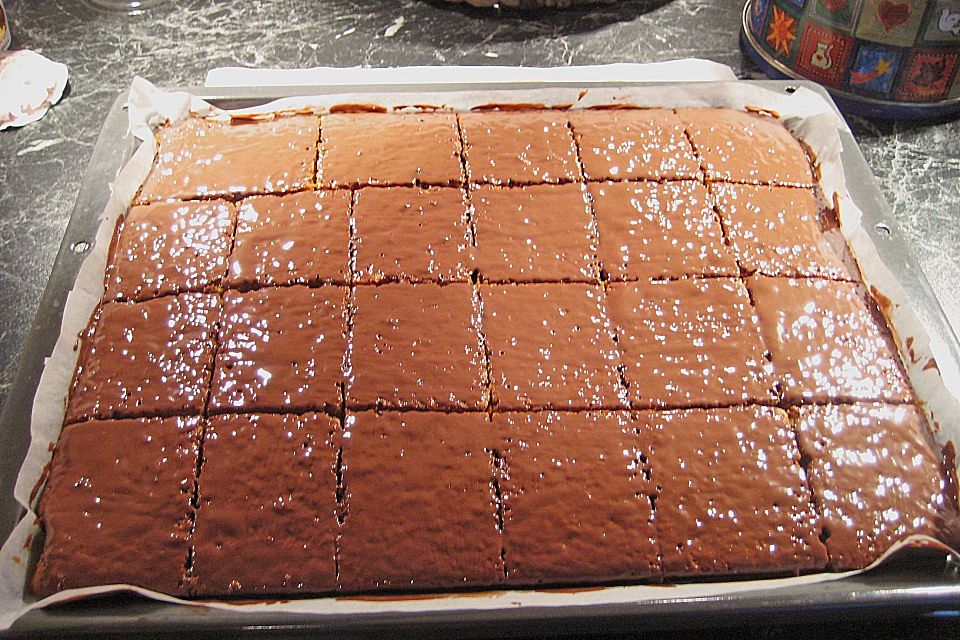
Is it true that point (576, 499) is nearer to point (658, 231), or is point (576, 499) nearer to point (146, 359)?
point (658, 231)

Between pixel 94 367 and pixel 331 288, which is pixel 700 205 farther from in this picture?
pixel 94 367

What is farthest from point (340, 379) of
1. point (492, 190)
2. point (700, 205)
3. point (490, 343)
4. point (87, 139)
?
point (87, 139)

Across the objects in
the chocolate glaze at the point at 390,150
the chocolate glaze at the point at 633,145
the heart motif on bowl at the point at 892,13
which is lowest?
the chocolate glaze at the point at 390,150

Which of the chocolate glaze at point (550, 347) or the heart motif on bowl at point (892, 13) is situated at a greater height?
the heart motif on bowl at point (892, 13)

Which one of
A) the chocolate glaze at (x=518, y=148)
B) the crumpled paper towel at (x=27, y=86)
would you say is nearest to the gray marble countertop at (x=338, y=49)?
the crumpled paper towel at (x=27, y=86)

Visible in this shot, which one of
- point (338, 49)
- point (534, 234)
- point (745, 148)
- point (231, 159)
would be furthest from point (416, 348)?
point (338, 49)

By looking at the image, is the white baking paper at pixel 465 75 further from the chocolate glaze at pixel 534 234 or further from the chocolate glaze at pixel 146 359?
the chocolate glaze at pixel 146 359
